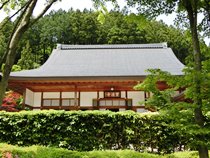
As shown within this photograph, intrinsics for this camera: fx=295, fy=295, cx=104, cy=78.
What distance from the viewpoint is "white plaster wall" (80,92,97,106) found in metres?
16.2

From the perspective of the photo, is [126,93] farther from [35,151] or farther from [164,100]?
[164,100]

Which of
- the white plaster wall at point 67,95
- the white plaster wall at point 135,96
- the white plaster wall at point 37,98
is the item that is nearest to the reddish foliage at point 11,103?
the white plaster wall at point 37,98

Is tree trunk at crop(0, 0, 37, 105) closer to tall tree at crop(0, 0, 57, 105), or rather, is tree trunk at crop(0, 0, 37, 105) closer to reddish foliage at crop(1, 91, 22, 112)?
tall tree at crop(0, 0, 57, 105)

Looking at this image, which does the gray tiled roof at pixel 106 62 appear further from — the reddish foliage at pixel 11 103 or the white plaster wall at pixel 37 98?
the reddish foliage at pixel 11 103

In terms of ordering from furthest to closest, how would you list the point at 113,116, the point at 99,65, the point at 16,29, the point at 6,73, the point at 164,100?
the point at 99,65
the point at 113,116
the point at 164,100
the point at 16,29
the point at 6,73

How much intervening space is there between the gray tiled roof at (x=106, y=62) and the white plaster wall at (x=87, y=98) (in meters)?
1.35

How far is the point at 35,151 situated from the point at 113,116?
2385 mm

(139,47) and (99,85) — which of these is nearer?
(99,85)

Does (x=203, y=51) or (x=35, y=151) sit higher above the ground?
(x=203, y=51)

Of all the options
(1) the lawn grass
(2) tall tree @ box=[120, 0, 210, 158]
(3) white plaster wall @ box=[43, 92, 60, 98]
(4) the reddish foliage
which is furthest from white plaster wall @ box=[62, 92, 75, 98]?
(2) tall tree @ box=[120, 0, 210, 158]

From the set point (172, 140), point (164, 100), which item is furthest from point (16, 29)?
point (172, 140)

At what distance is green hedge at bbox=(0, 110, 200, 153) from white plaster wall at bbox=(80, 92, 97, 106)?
779cm

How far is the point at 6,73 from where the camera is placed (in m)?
3.13

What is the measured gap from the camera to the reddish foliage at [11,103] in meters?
16.5
